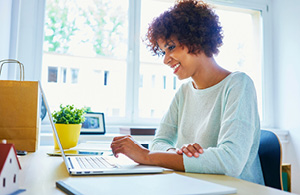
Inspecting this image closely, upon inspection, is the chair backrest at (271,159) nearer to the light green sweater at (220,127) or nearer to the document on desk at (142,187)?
the light green sweater at (220,127)

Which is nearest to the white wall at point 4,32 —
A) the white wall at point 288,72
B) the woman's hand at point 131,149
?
the woman's hand at point 131,149

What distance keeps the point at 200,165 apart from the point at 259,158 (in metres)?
0.44

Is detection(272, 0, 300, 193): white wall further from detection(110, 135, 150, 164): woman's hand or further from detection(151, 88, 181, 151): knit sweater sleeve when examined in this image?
detection(110, 135, 150, 164): woman's hand

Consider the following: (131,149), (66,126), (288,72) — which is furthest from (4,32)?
(288,72)

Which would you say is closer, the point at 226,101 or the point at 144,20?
the point at 226,101

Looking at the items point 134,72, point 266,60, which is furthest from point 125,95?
point 266,60

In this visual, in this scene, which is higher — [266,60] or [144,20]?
[144,20]

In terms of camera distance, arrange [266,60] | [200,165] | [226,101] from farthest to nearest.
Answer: [266,60], [226,101], [200,165]

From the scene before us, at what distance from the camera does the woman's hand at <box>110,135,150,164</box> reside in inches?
36.2

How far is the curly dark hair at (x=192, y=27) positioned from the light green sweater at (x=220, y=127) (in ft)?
0.67

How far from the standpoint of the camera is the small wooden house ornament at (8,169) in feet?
1.63

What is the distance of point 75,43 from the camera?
246 cm

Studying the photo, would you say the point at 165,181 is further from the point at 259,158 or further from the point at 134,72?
the point at 134,72

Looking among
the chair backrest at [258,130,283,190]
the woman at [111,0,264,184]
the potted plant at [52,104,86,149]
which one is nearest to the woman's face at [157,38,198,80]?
the woman at [111,0,264,184]
